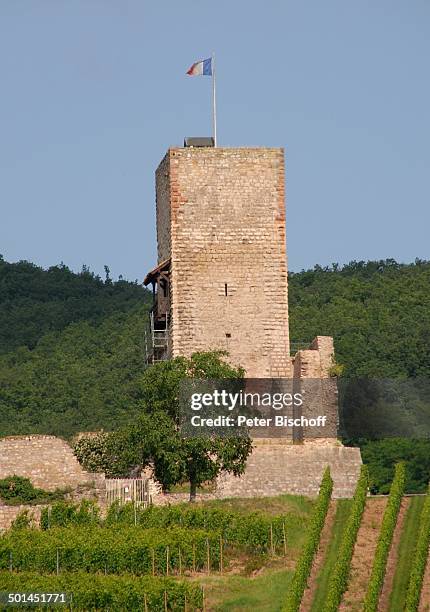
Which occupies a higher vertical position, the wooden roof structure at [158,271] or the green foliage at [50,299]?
the green foliage at [50,299]

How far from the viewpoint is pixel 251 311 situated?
54.7 metres

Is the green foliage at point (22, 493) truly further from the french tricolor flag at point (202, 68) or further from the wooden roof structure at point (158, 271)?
the french tricolor flag at point (202, 68)

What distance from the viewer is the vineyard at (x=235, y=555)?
152 ft

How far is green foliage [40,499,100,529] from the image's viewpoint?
168 ft

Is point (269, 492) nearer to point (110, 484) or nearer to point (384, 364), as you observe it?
point (110, 484)

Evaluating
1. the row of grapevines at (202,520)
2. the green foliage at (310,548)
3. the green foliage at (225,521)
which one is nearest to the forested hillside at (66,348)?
the row of grapevines at (202,520)

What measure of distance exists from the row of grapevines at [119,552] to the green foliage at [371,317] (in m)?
23.9

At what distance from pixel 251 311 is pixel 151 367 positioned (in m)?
3.22

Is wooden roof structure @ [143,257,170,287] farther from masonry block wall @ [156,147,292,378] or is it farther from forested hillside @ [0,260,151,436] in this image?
forested hillside @ [0,260,151,436]

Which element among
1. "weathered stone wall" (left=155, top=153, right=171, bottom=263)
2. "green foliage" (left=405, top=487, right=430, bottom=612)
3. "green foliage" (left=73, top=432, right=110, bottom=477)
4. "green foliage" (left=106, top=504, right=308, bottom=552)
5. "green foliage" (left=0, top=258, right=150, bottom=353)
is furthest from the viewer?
"green foliage" (left=0, top=258, right=150, bottom=353)

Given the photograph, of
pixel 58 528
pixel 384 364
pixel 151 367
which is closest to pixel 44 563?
pixel 58 528

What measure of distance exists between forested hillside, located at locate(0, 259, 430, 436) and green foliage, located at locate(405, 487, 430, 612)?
19015 mm

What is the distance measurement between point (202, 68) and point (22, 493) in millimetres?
11811

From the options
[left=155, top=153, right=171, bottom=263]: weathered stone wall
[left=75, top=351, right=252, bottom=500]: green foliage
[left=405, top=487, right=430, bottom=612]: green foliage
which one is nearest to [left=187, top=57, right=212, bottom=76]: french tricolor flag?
[left=155, top=153, right=171, bottom=263]: weathered stone wall
